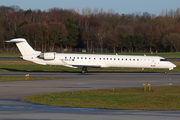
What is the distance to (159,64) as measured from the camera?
34.7 m

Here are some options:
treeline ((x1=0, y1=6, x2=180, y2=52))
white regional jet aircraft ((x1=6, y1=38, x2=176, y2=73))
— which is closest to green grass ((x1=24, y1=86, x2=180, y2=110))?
white regional jet aircraft ((x1=6, y1=38, x2=176, y2=73))

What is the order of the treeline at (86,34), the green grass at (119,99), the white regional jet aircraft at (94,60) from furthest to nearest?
1. the treeline at (86,34)
2. the white regional jet aircraft at (94,60)
3. the green grass at (119,99)

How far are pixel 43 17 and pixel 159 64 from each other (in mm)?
96136

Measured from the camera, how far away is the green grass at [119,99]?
48.0 feet

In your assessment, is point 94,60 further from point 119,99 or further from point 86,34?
point 86,34

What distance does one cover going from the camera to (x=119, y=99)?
653 inches

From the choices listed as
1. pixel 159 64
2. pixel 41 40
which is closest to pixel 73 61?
pixel 159 64

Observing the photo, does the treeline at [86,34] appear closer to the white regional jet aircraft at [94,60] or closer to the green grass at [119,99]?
the white regional jet aircraft at [94,60]

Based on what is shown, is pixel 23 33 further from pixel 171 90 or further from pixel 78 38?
pixel 171 90

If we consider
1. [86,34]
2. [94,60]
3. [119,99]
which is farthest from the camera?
[86,34]

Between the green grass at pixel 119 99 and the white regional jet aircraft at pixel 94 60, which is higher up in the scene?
the white regional jet aircraft at pixel 94 60

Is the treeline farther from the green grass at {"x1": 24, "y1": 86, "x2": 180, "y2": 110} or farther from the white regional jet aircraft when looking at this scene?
the green grass at {"x1": 24, "y1": 86, "x2": 180, "y2": 110}

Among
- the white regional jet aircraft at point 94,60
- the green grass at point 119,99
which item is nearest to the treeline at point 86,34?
the white regional jet aircraft at point 94,60

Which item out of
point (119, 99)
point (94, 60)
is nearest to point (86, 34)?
point (94, 60)
